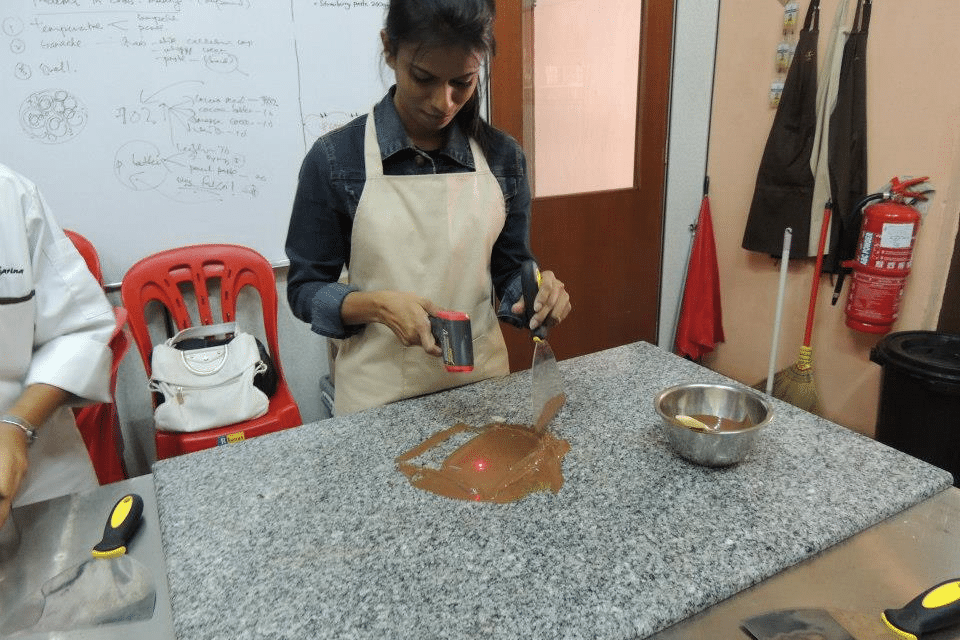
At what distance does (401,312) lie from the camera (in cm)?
121

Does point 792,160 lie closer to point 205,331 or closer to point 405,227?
point 405,227

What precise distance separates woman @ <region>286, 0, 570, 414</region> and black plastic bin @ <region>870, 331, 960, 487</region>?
5.61 ft

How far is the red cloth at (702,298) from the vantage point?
351cm

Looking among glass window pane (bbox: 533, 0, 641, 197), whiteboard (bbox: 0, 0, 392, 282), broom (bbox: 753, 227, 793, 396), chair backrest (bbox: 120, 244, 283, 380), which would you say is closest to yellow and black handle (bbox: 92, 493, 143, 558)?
chair backrest (bbox: 120, 244, 283, 380)

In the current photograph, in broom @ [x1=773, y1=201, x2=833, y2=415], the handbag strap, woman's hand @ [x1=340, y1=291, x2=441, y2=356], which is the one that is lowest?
broom @ [x1=773, y1=201, x2=833, y2=415]

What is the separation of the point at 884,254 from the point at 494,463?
2.26 m

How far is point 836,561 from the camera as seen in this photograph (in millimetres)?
859

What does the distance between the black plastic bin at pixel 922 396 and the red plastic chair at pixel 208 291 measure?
2261mm

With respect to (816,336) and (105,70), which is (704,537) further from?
(816,336)

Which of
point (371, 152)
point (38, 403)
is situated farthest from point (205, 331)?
point (371, 152)

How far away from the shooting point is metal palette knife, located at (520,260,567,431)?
123cm

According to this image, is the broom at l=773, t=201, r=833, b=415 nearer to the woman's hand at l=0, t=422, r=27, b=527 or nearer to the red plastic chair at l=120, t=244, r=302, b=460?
the red plastic chair at l=120, t=244, r=302, b=460

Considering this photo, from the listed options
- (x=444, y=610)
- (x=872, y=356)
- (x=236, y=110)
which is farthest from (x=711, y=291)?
(x=444, y=610)

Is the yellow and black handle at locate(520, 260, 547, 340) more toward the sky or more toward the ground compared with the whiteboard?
more toward the ground
